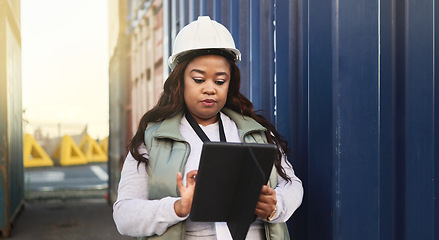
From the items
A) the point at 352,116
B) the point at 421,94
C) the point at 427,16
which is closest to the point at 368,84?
the point at 352,116

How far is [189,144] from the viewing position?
1.78 metres

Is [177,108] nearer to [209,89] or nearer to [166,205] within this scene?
[209,89]

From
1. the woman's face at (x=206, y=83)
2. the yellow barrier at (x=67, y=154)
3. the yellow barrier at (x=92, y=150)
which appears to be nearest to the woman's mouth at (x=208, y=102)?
the woman's face at (x=206, y=83)

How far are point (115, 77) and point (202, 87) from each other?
28.6 ft

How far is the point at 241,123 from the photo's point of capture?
6.37 feet

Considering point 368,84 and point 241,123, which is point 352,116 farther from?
point 241,123

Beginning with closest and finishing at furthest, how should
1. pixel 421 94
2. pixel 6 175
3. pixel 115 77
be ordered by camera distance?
1. pixel 421 94
2. pixel 6 175
3. pixel 115 77

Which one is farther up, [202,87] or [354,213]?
[202,87]

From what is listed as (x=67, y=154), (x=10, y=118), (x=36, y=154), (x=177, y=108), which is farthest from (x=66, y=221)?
(x=67, y=154)

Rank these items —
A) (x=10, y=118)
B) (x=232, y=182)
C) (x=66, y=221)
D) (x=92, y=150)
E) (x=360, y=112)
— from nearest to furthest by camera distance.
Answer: (x=232, y=182) → (x=360, y=112) → (x=10, y=118) → (x=66, y=221) → (x=92, y=150)

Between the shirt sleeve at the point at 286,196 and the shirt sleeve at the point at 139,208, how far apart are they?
370 mm

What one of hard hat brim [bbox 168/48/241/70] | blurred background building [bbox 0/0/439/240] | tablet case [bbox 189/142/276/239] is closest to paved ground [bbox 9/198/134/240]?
blurred background building [bbox 0/0/439/240]

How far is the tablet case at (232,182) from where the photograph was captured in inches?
56.2

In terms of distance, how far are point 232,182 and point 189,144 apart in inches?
13.5
